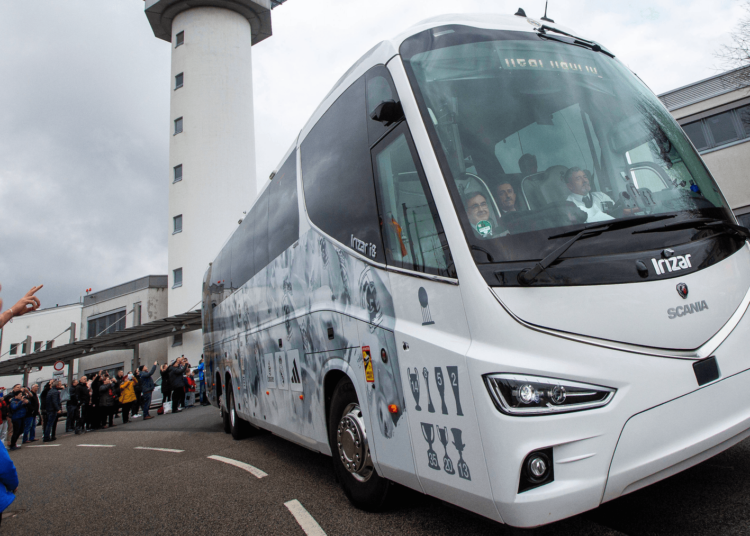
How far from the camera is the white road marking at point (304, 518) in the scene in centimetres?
371

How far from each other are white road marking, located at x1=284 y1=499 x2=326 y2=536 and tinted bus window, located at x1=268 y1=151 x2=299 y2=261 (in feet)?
8.28

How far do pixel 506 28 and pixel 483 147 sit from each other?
1.16 meters

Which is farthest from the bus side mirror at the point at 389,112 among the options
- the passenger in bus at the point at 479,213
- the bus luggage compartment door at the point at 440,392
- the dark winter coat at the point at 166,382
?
the dark winter coat at the point at 166,382

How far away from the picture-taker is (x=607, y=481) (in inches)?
94.2

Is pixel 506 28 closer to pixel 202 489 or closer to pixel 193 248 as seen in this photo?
pixel 202 489

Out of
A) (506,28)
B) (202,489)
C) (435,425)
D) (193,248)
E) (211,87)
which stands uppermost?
(211,87)

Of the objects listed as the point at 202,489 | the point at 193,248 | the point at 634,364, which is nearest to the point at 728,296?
the point at 634,364

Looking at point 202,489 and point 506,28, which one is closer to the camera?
point 506,28

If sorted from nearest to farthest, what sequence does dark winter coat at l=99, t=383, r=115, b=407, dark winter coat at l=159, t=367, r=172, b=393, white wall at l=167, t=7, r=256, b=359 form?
dark winter coat at l=99, t=383, r=115, b=407
dark winter coat at l=159, t=367, r=172, b=393
white wall at l=167, t=7, r=256, b=359

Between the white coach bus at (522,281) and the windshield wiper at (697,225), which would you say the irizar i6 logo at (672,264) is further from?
the windshield wiper at (697,225)

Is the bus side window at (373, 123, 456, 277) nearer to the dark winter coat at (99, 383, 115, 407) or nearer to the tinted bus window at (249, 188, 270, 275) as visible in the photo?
the tinted bus window at (249, 188, 270, 275)

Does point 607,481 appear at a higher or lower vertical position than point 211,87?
lower

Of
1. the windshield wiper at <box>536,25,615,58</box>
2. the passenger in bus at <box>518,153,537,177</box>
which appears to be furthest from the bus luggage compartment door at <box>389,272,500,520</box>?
the windshield wiper at <box>536,25,615,58</box>

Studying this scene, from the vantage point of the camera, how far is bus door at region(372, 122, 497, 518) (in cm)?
268
